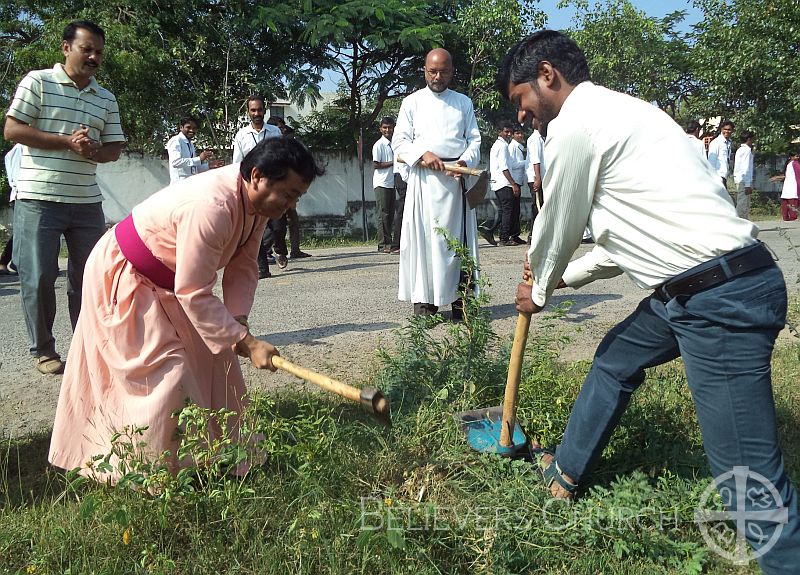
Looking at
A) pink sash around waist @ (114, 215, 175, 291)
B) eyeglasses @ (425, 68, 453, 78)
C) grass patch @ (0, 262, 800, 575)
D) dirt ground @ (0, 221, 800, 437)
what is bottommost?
dirt ground @ (0, 221, 800, 437)

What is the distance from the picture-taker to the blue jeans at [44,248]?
4266 millimetres

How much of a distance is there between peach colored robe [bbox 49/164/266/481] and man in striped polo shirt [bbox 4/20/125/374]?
1462 millimetres

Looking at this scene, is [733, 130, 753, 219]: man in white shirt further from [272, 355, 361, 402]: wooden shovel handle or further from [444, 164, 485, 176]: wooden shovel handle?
[272, 355, 361, 402]: wooden shovel handle

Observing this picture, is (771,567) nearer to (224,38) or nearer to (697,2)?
(224,38)

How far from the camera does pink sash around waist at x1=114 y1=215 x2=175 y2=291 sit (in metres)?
2.94

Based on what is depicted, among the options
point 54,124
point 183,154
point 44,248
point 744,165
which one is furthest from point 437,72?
point 744,165

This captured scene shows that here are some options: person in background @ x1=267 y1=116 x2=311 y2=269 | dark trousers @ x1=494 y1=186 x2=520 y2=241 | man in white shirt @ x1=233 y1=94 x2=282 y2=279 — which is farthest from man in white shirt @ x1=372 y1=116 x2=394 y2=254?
man in white shirt @ x1=233 y1=94 x2=282 y2=279

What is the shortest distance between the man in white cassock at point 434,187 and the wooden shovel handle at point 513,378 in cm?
274

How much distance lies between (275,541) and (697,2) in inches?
894

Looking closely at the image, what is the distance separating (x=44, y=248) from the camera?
4273 millimetres

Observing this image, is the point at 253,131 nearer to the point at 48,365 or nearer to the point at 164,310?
the point at 48,365

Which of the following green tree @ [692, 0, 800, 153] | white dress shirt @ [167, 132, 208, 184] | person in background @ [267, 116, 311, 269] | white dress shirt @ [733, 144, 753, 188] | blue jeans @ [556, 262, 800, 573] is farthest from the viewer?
green tree @ [692, 0, 800, 153]

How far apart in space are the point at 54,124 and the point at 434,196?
2824mm

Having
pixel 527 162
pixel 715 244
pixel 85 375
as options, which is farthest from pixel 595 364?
pixel 527 162
